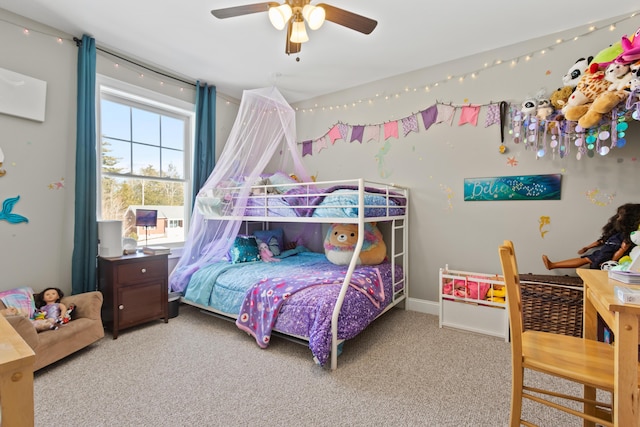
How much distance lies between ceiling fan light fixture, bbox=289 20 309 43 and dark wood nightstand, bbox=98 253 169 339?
7.54 feet

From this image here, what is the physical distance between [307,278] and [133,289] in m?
1.59

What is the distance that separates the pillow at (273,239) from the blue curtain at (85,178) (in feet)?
5.31

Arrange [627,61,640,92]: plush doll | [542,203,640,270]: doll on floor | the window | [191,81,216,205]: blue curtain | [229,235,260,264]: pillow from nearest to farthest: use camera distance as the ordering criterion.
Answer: [627,61,640,92]: plush doll → [542,203,640,270]: doll on floor → the window → [229,235,260,264]: pillow → [191,81,216,205]: blue curtain

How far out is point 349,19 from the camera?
2027 millimetres

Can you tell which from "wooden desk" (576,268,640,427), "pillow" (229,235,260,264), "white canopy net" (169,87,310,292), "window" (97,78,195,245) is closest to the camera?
"wooden desk" (576,268,640,427)

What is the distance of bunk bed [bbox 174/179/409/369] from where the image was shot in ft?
7.67

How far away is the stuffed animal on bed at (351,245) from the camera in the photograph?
10.6ft

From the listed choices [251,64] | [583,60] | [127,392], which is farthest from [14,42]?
[583,60]

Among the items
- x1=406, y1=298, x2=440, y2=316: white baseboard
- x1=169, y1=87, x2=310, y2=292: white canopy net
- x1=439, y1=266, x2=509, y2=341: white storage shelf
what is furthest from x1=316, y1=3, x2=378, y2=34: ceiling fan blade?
x1=406, y1=298, x2=440, y2=316: white baseboard

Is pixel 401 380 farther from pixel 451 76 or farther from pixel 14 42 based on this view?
pixel 14 42

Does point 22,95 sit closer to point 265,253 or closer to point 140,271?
point 140,271

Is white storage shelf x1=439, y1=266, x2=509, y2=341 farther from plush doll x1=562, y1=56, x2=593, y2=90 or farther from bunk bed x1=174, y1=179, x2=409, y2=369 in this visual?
plush doll x1=562, y1=56, x2=593, y2=90

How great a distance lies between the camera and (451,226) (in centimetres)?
325

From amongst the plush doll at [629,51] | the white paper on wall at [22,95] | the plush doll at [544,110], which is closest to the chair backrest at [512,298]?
the plush doll at [629,51]
